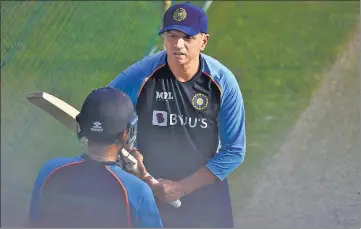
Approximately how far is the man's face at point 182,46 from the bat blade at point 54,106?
0.53 metres

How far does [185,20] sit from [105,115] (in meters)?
0.80

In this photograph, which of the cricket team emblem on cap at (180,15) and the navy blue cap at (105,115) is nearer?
the navy blue cap at (105,115)

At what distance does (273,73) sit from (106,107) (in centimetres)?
519

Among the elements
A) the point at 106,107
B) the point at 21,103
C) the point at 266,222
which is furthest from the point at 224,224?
the point at 21,103

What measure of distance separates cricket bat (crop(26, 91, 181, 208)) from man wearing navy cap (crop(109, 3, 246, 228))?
0.11 metres

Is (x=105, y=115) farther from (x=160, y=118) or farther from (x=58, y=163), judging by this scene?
(x=160, y=118)

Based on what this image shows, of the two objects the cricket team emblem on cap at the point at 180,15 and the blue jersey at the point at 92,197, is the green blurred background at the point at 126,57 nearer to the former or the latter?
the cricket team emblem on cap at the point at 180,15

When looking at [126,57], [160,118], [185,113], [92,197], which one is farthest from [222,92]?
[126,57]

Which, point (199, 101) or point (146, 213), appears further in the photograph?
point (199, 101)

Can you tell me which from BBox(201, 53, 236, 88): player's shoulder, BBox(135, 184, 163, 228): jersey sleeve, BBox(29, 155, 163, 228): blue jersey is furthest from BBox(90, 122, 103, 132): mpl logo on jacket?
BBox(201, 53, 236, 88): player's shoulder

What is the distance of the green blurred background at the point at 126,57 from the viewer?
23.2ft

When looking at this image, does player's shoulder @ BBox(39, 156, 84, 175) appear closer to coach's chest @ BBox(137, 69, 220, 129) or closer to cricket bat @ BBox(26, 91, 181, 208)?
cricket bat @ BBox(26, 91, 181, 208)

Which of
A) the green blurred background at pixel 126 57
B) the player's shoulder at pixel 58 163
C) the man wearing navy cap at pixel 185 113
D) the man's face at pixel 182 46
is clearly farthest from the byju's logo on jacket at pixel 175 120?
the green blurred background at pixel 126 57

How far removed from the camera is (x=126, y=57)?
793 cm
